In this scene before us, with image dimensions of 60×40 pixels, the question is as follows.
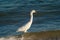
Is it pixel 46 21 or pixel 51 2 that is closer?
pixel 46 21

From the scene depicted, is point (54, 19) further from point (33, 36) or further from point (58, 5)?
point (33, 36)

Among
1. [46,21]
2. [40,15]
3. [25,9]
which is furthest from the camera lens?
[25,9]

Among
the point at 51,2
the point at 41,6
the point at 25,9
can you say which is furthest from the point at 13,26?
the point at 51,2

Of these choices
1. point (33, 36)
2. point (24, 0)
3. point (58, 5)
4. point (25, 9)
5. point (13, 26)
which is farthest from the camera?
point (24, 0)

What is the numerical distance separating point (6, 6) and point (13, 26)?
4.53 meters

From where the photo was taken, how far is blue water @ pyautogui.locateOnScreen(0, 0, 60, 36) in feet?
34.2

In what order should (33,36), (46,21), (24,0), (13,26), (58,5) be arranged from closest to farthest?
(33,36) → (13,26) → (46,21) → (58,5) → (24,0)

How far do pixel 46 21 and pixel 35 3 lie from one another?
14.7 ft

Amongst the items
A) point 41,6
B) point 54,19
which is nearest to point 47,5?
point 41,6

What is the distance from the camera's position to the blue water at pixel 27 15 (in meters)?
10.4

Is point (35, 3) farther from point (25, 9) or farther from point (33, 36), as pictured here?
point (33, 36)

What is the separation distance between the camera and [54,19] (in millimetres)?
12227

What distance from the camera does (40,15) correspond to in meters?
13.4

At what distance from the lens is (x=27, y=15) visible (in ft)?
43.3
